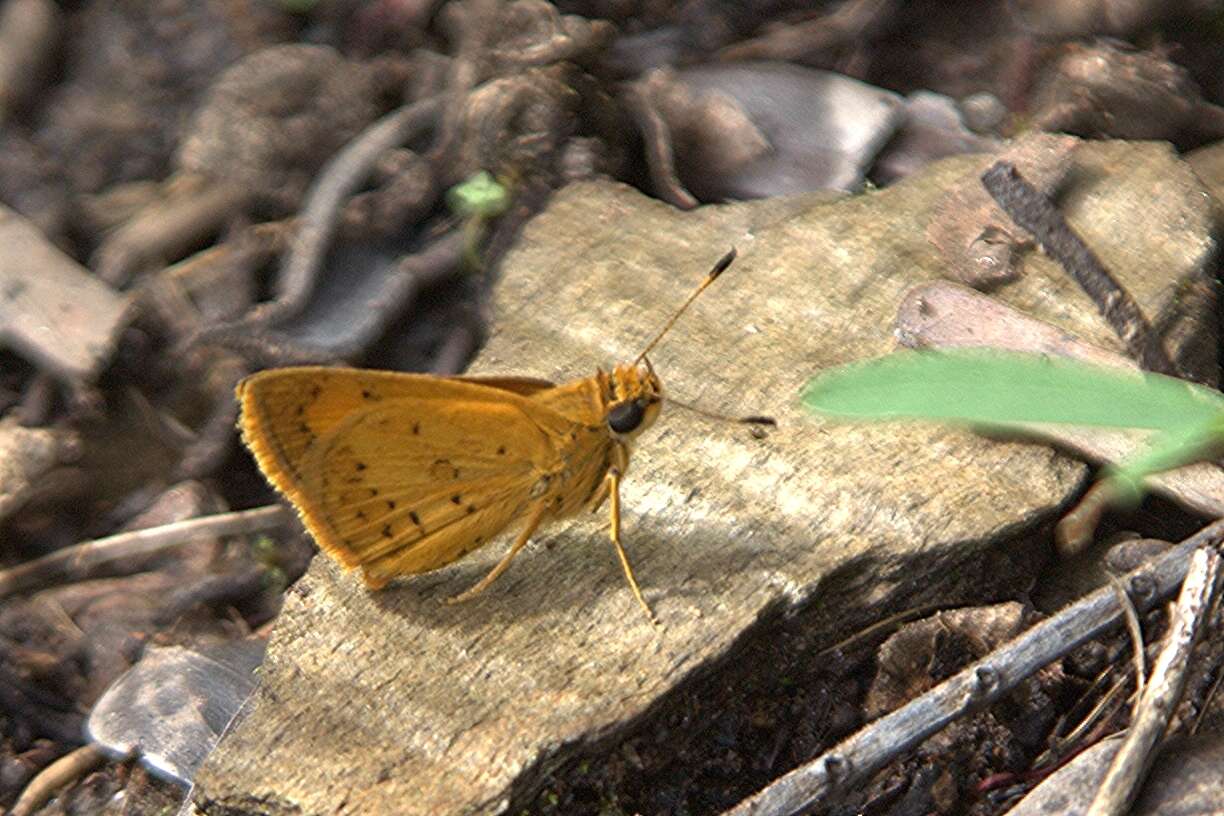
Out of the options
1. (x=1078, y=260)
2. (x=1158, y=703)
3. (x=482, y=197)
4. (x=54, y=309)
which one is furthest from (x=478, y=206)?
(x=1158, y=703)

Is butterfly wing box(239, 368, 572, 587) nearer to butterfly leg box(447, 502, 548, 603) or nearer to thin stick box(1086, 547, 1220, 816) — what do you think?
butterfly leg box(447, 502, 548, 603)

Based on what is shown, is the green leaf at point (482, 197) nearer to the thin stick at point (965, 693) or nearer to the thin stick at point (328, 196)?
the thin stick at point (328, 196)

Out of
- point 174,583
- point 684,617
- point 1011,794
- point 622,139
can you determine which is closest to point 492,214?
point 622,139

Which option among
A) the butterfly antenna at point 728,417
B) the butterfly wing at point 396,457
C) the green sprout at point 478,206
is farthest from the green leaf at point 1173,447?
the green sprout at point 478,206

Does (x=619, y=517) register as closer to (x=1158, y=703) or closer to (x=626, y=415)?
(x=626, y=415)

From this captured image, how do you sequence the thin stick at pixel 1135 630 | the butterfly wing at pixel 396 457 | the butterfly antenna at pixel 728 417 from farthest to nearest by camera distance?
the butterfly antenna at pixel 728 417, the butterfly wing at pixel 396 457, the thin stick at pixel 1135 630

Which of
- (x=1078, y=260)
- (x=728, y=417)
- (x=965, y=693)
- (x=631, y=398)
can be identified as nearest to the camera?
(x=965, y=693)

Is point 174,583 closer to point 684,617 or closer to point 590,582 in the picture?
point 590,582

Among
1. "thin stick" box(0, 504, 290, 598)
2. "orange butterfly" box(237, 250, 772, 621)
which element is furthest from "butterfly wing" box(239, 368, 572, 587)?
"thin stick" box(0, 504, 290, 598)
